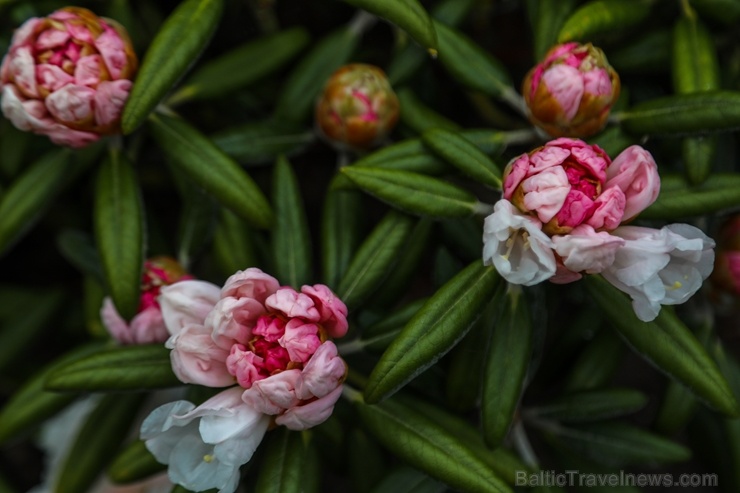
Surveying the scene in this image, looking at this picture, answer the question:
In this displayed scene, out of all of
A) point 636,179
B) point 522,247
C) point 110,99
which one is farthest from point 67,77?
point 636,179

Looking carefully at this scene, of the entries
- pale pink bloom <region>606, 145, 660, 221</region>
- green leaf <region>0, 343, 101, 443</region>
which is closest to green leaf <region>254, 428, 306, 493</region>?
green leaf <region>0, 343, 101, 443</region>

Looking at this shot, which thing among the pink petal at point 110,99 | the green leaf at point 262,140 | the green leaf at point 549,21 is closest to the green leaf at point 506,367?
the green leaf at point 549,21

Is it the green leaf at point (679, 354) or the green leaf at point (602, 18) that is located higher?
the green leaf at point (602, 18)

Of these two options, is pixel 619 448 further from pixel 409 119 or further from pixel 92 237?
pixel 92 237

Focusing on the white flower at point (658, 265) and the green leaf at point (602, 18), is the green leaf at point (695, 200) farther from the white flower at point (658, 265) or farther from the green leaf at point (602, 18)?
the green leaf at point (602, 18)

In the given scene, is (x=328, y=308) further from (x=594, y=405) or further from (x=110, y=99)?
(x=594, y=405)

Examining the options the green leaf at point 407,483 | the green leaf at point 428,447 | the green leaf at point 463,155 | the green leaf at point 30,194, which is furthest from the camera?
the green leaf at point 30,194

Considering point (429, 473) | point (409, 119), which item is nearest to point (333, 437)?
point (429, 473)
